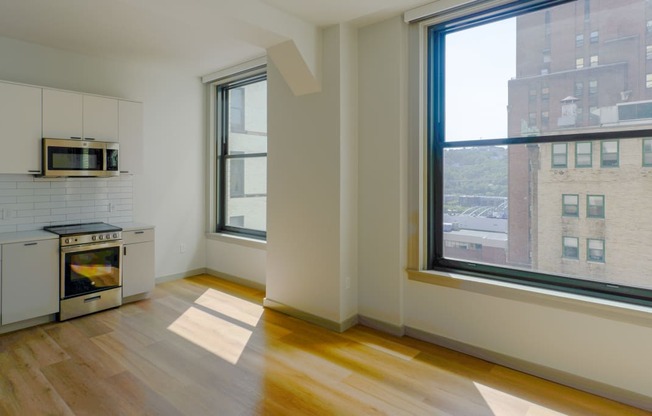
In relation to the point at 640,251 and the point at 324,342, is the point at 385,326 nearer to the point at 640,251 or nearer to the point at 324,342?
the point at 324,342

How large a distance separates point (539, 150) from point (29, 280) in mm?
4480

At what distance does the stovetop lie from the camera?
12.5 feet

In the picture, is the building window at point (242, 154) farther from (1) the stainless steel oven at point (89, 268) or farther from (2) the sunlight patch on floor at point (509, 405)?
(2) the sunlight patch on floor at point (509, 405)

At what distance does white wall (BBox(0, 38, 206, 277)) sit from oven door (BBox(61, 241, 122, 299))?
0.90m

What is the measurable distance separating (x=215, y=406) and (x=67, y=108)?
3.37 meters

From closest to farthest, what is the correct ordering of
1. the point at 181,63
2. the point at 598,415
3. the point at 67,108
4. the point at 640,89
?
the point at 598,415 → the point at 640,89 → the point at 67,108 → the point at 181,63

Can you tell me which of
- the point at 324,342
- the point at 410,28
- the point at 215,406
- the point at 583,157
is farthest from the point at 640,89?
the point at 215,406

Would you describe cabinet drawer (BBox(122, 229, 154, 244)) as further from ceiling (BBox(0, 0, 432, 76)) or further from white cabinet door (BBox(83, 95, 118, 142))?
ceiling (BBox(0, 0, 432, 76))

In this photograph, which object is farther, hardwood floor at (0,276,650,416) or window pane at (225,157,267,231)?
window pane at (225,157,267,231)

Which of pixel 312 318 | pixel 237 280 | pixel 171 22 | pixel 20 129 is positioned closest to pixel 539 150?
pixel 312 318

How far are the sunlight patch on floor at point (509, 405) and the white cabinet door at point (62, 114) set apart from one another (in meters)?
4.39

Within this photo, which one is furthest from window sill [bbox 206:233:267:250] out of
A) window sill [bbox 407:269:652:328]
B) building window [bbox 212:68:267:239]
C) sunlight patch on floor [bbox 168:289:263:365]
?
window sill [bbox 407:269:652:328]

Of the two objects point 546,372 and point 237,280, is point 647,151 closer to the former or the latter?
point 546,372

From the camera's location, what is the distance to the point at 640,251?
246cm
